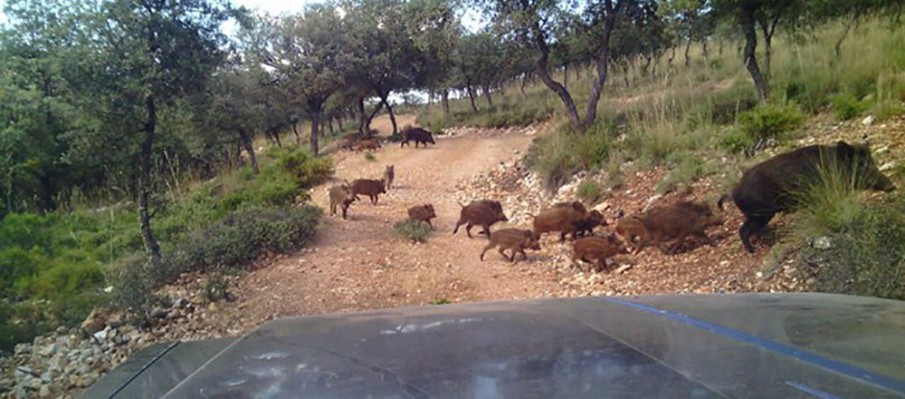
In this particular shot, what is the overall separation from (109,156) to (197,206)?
11.2 feet

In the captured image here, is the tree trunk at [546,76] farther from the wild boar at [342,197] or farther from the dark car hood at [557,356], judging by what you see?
the dark car hood at [557,356]

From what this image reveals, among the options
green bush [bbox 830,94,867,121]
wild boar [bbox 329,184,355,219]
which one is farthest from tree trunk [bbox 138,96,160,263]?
green bush [bbox 830,94,867,121]

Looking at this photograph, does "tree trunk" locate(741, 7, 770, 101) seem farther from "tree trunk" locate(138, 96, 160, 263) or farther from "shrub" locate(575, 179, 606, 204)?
"tree trunk" locate(138, 96, 160, 263)

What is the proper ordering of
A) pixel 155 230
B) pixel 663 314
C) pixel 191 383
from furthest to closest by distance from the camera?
pixel 155 230
pixel 663 314
pixel 191 383

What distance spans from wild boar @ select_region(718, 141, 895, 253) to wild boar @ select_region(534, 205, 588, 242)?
2.50 m

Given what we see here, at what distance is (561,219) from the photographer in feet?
28.6

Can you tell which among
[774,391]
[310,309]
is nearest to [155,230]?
[310,309]

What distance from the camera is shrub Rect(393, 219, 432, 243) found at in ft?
32.2

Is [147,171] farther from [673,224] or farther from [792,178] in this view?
[792,178]

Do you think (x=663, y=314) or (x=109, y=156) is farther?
(x=109, y=156)

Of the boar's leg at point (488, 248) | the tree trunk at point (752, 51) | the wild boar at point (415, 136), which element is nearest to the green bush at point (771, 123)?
the tree trunk at point (752, 51)

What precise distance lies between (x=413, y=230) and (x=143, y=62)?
4.56m

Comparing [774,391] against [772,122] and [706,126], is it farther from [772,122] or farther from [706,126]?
[706,126]

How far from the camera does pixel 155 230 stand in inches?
427
